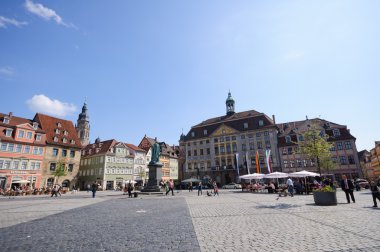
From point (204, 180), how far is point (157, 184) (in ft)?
96.2

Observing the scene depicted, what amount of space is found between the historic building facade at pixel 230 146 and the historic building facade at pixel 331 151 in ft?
6.47

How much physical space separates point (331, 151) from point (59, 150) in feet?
183

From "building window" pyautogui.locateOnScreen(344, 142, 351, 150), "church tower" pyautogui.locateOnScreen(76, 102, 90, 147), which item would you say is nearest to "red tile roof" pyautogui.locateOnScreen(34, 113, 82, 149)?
"church tower" pyautogui.locateOnScreen(76, 102, 90, 147)

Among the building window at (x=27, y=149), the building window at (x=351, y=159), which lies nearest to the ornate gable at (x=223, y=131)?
the building window at (x=351, y=159)

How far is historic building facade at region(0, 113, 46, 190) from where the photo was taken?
36094 millimetres

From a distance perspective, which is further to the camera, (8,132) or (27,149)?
(27,149)

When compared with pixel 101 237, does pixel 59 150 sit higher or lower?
higher

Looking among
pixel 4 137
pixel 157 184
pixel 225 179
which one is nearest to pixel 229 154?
pixel 225 179

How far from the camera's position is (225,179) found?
51.2m

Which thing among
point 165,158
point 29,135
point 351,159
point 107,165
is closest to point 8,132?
point 29,135

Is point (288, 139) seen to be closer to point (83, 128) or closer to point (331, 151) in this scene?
point (331, 151)

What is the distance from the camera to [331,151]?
4322 cm

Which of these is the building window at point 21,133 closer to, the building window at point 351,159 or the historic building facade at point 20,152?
the historic building facade at point 20,152

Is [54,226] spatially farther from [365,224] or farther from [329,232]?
[365,224]
